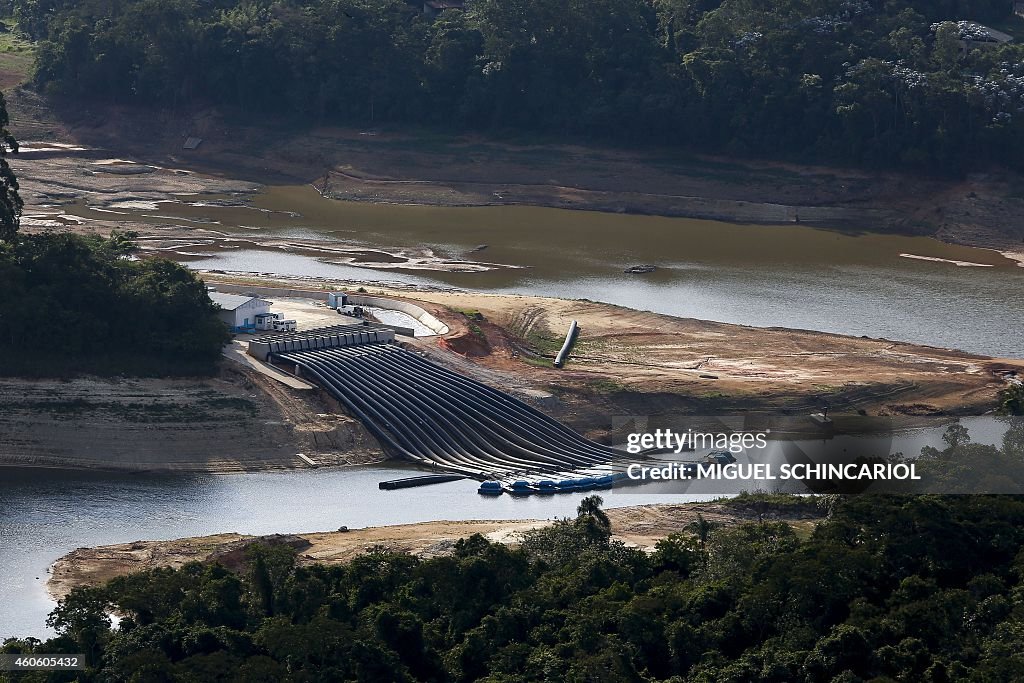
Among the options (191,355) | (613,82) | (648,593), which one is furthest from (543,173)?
(648,593)

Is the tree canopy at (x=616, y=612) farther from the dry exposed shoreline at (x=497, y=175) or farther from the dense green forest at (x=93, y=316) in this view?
the dry exposed shoreline at (x=497, y=175)

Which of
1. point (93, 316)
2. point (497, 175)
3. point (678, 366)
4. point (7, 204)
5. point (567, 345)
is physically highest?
point (7, 204)

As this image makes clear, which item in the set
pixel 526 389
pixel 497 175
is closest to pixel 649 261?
pixel 497 175

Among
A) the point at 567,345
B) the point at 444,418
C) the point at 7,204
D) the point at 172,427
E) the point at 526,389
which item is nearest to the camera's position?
the point at 172,427

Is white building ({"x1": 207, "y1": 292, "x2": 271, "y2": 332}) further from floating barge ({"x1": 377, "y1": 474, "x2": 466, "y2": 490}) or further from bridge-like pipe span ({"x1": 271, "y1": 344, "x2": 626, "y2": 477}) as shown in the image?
floating barge ({"x1": 377, "y1": 474, "x2": 466, "y2": 490})

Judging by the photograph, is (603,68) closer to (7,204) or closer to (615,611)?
(7,204)

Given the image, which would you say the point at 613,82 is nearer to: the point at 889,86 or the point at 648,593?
the point at 889,86
